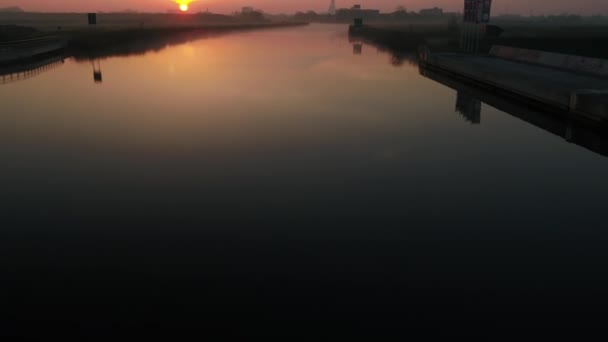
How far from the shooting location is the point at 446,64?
122 ft

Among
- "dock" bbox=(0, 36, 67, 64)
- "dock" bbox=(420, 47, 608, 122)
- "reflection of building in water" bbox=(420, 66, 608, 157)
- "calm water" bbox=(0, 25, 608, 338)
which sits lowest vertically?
"calm water" bbox=(0, 25, 608, 338)

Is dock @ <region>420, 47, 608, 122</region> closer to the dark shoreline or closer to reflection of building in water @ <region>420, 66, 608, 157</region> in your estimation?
reflection of building in water @ <region>420, 66, 608, 157</region>

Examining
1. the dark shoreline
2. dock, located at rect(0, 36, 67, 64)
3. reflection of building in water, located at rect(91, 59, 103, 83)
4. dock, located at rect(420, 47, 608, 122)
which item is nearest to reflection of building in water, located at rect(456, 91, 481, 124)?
dock, located at rect(420, 47, 608, 122)

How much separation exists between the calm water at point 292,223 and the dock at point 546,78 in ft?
8.12

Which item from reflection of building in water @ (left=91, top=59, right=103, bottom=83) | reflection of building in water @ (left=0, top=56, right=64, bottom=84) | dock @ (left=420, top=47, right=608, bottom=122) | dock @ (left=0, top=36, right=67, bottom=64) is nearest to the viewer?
dock @ (left=420, top=47, right=608, bottom=122)

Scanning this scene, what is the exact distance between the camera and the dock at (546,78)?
1931 centimetres

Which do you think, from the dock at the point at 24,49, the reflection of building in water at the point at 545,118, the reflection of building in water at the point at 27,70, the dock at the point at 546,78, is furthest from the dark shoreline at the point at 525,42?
the dock at the point at 24,49

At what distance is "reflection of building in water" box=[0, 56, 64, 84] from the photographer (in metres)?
32.4

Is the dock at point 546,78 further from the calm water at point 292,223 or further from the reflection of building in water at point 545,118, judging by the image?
the calm water at point 292,223

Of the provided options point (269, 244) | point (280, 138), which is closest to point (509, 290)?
point (269, 244)

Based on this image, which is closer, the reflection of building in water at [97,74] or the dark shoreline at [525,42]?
the reflection of building in water at [97,74]

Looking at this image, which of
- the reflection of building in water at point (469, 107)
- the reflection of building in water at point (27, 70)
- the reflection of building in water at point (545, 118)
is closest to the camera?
the reflection of building in water at point (545, 118)

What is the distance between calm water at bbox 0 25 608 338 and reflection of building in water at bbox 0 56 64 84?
16227 mm

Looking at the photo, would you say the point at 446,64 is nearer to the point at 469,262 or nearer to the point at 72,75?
the point at 72,75
